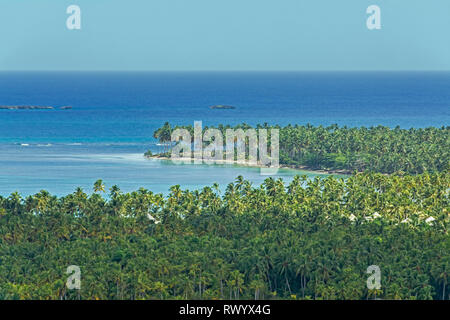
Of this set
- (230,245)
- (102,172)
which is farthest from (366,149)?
(230,245)

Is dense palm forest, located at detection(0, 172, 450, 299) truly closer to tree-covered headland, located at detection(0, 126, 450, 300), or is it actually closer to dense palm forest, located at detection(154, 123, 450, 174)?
tree-covered headland, located at detection(0, 126, 450, 300)

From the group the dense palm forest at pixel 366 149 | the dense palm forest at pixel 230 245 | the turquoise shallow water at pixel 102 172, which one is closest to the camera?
the dense palm forest at pixel 230 245

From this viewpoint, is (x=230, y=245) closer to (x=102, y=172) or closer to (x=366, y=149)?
(x=102, y=172)

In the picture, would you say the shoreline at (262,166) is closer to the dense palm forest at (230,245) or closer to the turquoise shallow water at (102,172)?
the turquoise shallow water at (102,172)

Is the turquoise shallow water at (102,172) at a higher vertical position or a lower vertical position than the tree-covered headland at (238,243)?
higher

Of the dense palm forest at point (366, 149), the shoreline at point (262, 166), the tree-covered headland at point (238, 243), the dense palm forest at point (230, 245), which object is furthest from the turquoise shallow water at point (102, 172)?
the dense palm forest at point (230, 245)
